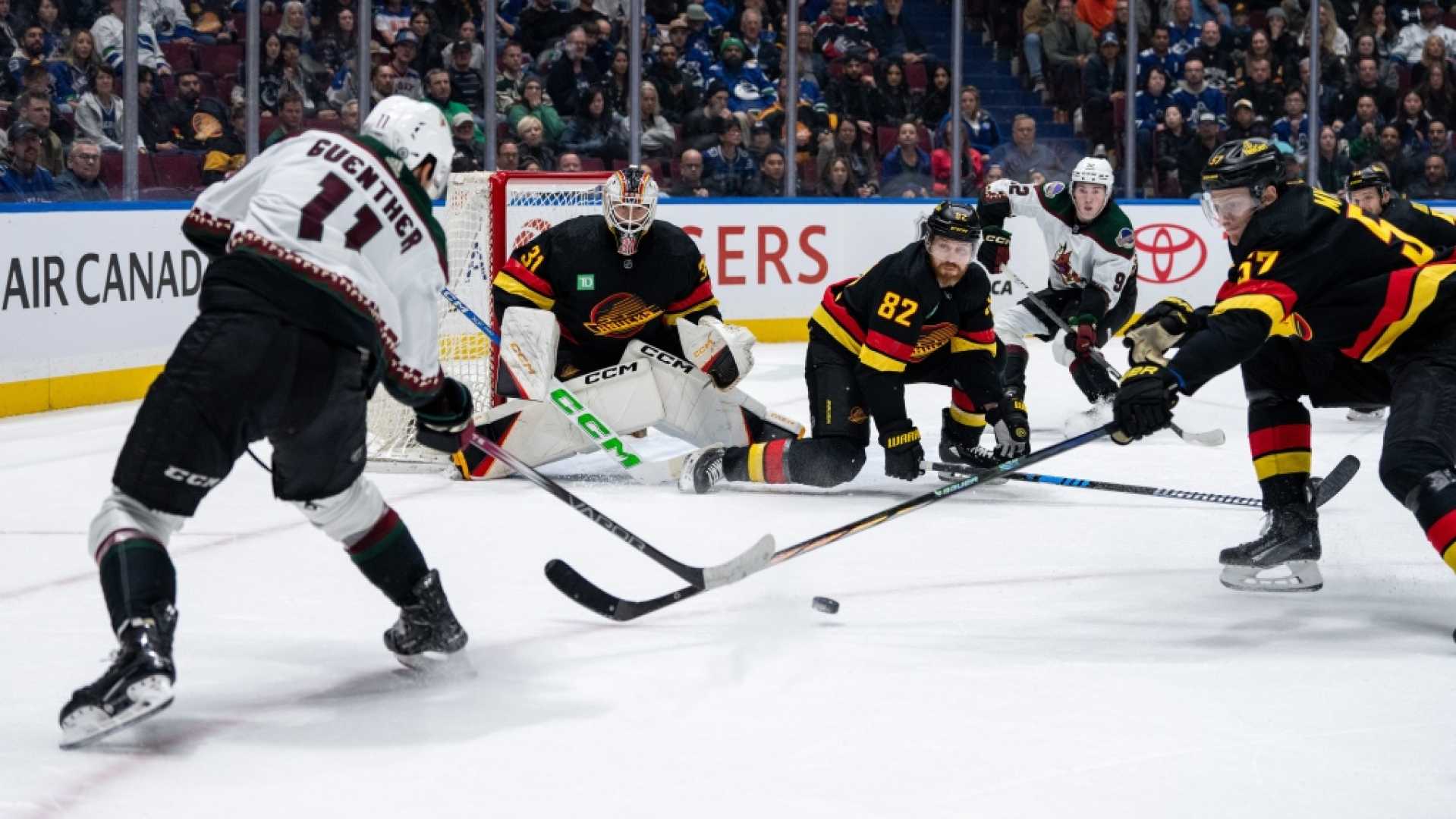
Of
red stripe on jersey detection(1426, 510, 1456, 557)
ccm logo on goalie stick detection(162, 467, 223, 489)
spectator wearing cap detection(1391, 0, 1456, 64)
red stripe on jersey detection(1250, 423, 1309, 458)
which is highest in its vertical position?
spectator wearing cap detection(1391, 0, 1456, 64)

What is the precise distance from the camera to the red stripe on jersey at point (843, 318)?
493cm

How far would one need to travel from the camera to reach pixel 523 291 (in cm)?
509

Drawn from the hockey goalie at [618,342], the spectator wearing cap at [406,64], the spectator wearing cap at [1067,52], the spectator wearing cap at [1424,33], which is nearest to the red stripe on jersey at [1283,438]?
the hockey goalie at [618,342]

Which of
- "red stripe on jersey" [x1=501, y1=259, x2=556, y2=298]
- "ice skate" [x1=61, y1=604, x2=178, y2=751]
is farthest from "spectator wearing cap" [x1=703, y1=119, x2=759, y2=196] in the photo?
"ice skate" [x1=61, y1=604, x2=178, y2=751]

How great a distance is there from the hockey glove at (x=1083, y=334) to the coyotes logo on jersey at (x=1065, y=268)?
0.73ft

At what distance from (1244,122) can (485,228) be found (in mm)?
5920

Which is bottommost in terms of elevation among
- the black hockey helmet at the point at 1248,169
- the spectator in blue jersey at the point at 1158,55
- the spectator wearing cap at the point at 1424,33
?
the black hockey helmet at the point at 1248,169

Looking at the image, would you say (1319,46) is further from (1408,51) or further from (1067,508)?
(1067,508)

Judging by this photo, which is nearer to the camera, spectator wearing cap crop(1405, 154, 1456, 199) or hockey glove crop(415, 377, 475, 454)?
hockey glove crop(415, 377, 475, 454)

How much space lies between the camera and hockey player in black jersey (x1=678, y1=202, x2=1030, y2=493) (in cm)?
471

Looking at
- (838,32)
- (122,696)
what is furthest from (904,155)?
(122,696)

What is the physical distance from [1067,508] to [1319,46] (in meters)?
6.48

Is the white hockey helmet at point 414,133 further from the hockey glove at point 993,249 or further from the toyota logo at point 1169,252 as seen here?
the toyota logo at point 1169,252

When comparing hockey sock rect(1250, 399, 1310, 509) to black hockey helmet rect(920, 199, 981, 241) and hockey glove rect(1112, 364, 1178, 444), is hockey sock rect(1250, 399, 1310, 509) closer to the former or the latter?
hockey glove rect(1112, 364, 1178, 444)
